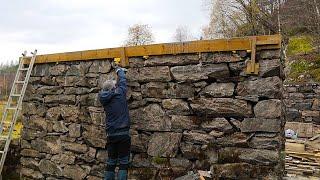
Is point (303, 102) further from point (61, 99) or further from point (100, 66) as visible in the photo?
point (61, 99)

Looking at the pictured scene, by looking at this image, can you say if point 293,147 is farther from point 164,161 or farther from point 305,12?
point 305,12

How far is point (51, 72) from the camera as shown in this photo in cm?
679

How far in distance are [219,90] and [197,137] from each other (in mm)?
729

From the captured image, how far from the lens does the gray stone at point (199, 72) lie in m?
4.82

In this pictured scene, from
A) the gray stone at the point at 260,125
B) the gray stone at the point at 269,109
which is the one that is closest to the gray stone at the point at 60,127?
the gray stone at the point at 260,125

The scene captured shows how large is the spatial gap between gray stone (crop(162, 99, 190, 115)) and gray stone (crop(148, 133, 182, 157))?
33cm

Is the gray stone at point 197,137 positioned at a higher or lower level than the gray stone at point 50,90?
lower

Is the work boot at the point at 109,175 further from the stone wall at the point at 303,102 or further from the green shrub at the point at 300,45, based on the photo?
the green shrub at the point at 300,45

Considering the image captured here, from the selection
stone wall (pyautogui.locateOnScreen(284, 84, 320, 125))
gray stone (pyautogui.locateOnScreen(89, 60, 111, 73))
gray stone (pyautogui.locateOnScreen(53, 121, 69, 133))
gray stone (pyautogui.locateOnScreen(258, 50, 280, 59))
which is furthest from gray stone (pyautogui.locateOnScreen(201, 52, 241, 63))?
stone wall (pyautogui.locateOnScreen(284, 84, 320, 125))

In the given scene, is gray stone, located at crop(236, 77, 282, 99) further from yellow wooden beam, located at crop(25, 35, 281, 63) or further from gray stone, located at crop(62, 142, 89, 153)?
gray stone, located at crop(62, 142, 89, 153)

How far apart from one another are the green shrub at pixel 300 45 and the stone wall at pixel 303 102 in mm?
4970

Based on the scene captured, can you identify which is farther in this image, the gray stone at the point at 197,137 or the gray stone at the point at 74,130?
the gray stone at the point at 74,130

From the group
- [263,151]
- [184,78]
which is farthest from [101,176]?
[263,151]

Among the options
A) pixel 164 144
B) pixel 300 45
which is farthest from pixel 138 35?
pixel 164 144
